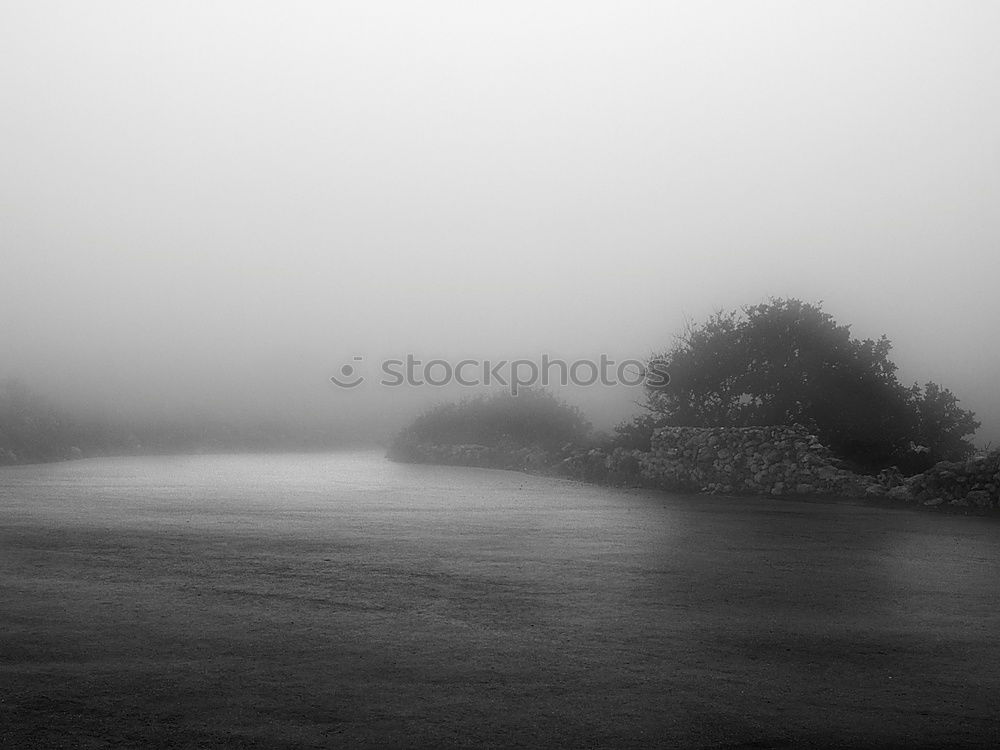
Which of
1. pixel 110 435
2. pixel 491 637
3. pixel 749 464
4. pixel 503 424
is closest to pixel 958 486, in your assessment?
pixel 749 464

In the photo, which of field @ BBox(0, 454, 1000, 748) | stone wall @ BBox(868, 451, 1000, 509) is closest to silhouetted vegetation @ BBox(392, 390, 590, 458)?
stone wall @ BBox(868, 451, 1000, 509)

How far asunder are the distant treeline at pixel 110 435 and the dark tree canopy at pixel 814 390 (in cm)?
3281

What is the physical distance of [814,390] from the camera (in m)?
28.5

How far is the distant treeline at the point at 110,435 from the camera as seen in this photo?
46719 millimetres

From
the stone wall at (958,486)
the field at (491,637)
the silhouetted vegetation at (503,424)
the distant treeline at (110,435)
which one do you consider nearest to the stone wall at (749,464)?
the stone wall at (958,486)

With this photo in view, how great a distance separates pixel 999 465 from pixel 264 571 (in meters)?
15.7

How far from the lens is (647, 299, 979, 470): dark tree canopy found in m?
27.6

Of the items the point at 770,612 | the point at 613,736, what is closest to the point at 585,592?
the point at 770,612

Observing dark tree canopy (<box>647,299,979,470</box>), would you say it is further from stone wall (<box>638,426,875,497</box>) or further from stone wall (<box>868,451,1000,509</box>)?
Result: stone wall (<box>868,451,1000,509</box>)

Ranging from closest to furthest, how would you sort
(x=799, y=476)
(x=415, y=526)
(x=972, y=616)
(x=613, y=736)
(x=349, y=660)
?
(x=613, y=736), (x=349, y=660), (x=972, y=616), (x=415, y=526), (x=799, y=476)

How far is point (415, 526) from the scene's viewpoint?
14688mm

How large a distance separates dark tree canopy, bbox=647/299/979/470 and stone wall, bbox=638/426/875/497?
104 inches

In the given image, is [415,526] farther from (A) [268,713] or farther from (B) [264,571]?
(A) [268,713]

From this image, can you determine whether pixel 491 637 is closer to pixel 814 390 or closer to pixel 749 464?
pixel 749 464
